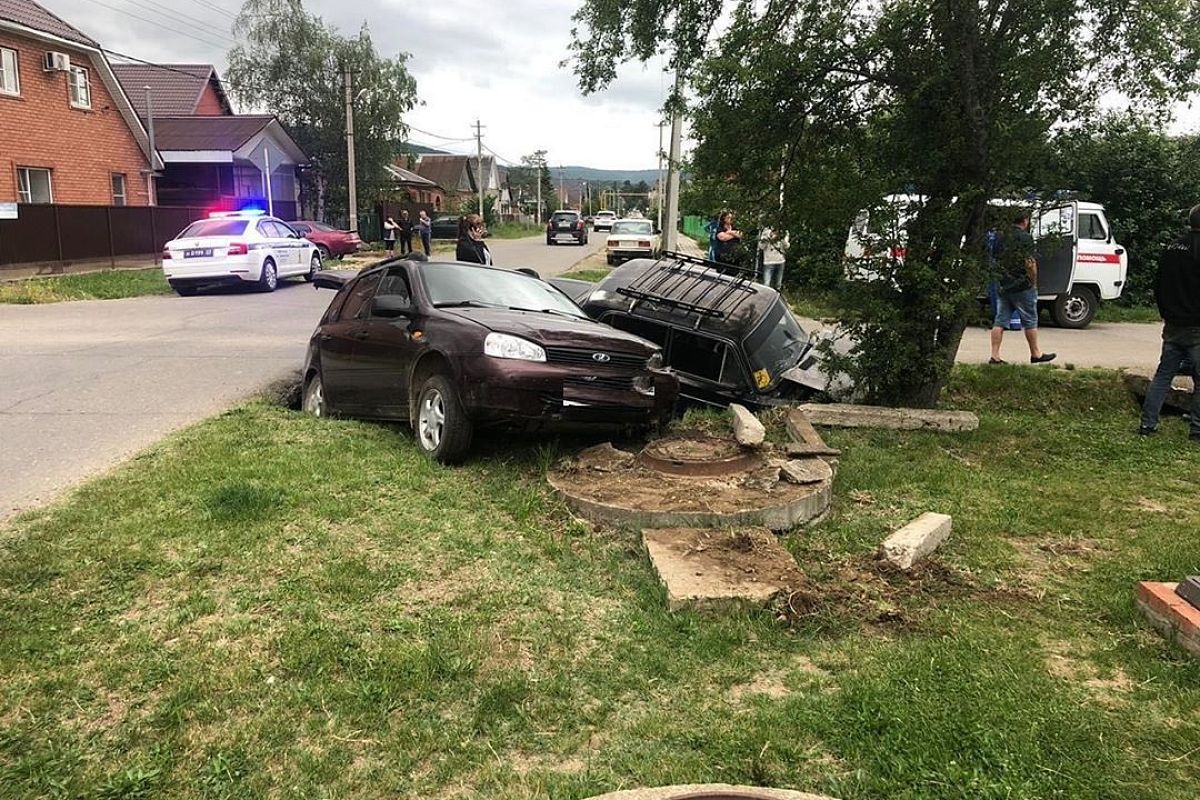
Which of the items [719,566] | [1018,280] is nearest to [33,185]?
[1018,280]

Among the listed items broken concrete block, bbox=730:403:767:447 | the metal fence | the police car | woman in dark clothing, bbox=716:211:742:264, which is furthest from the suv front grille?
the metal fence

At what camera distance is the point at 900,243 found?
753cm

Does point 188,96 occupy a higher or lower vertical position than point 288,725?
higher

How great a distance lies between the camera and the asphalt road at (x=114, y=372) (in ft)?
19.7

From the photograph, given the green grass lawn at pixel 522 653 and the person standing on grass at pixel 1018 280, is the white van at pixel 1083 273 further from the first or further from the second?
the green grass lawn at pixel 522 653

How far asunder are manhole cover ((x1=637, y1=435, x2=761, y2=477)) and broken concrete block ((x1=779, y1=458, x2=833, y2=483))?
26 cm

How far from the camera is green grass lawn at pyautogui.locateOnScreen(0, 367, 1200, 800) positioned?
8.82 feet

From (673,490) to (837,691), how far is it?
2338mm

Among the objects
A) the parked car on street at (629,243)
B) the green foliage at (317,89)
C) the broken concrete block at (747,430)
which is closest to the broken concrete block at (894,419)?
the broken concrete block at (747,430)

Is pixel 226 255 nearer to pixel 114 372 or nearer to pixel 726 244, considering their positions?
pixel 114 372

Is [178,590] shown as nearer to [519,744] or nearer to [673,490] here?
[519,744]

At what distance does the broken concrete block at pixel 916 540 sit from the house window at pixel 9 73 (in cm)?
2559

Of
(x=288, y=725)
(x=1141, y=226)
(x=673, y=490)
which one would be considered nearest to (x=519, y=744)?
(x=288, y=725)

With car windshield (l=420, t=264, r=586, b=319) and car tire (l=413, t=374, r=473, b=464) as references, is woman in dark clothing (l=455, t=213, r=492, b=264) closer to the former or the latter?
car windshield (l=420, t=264, r=586, b=319)
